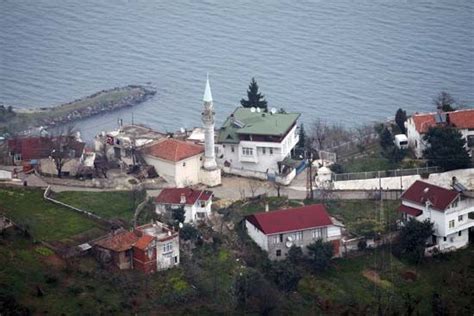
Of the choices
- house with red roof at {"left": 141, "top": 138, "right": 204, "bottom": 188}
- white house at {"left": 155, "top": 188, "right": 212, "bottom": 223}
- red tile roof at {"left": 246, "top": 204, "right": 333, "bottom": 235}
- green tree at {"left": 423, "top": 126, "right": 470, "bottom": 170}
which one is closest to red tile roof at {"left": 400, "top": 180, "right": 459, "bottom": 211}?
green tree at {"left": 423, "top": 126, "right": 470, "bottom": 170}

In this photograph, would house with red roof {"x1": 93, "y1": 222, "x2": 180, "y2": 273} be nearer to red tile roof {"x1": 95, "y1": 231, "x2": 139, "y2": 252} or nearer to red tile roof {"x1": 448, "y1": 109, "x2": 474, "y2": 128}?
red tile roof {"x1": 95, "y1": 231, "x2": 139, "y2": 252}

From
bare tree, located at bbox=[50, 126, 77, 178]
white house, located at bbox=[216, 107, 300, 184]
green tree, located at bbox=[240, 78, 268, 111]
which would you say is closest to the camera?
bare tree, located at bbox=[50, 126, 77, 178]

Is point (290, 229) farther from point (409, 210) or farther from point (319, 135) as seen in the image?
point (319, 135)

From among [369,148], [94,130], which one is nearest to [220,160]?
[369,148]

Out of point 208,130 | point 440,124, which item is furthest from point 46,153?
point 440,124

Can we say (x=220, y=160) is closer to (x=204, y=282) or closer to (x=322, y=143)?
(x=322, y=143)

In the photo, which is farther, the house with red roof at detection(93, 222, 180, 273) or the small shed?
the small shed
